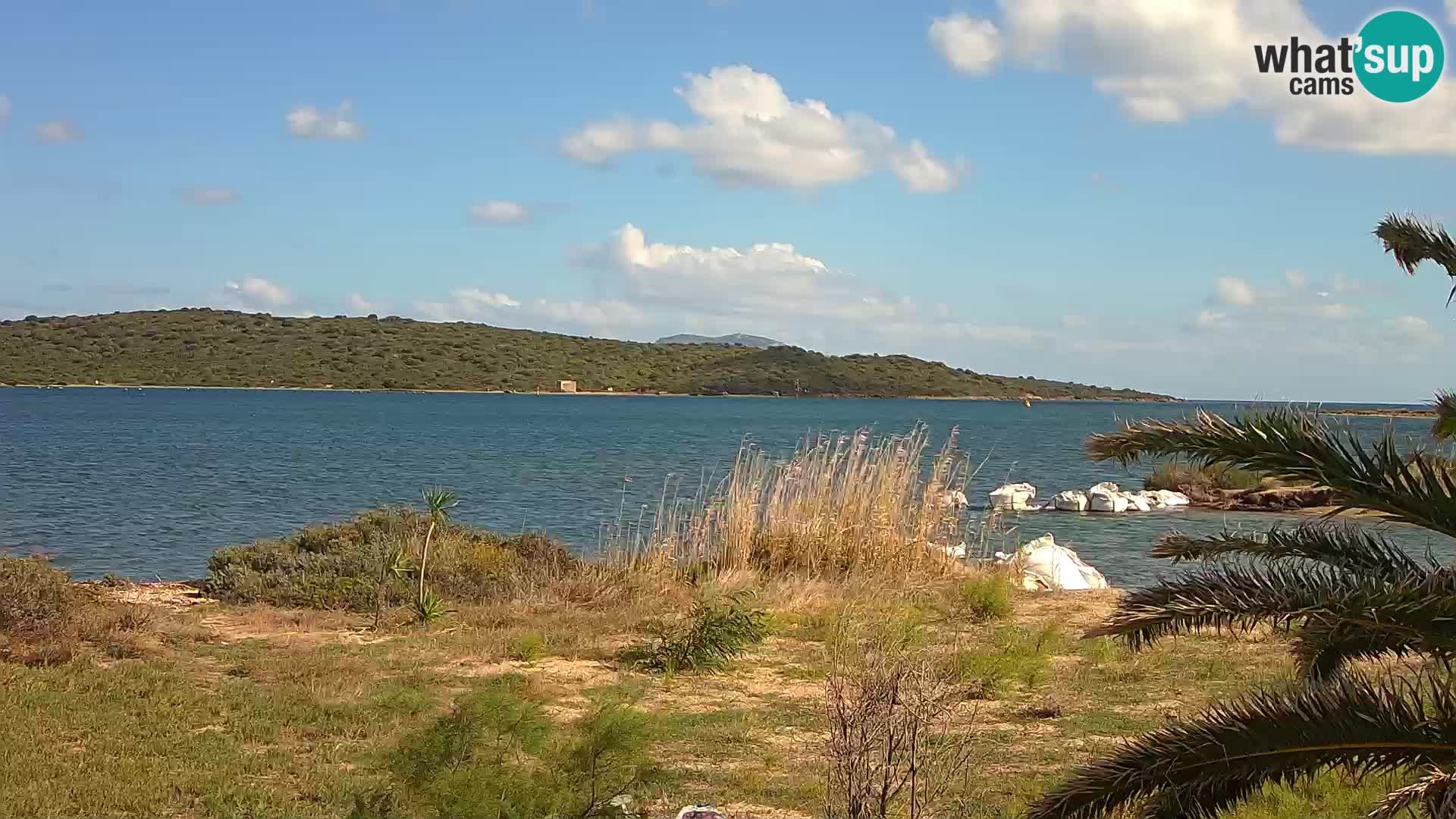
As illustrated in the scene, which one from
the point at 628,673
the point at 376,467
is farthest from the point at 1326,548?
the point at 376,467

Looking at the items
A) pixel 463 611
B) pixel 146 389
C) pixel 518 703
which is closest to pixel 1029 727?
pixel 518 703

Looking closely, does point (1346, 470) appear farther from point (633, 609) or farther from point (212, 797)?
point (633, 609)

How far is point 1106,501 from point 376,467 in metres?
22.1

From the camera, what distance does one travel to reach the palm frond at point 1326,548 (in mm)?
4832

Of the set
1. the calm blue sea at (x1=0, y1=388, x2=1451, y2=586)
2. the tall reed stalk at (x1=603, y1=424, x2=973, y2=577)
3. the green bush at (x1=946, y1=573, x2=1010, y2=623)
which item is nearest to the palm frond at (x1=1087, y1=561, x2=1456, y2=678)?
the calm blue sea at (x1=0, y1=388, x2=1451, y2=586)

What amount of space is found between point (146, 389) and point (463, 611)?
99.3 meters

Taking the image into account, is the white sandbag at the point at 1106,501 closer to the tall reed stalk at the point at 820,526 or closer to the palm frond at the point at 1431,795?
the tall reed stalk at the point at 820,526

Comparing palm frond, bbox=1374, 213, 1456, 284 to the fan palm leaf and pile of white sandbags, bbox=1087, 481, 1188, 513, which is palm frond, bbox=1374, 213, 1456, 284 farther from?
pile of white sandbags, bbox=1087, 481, 1188, 513

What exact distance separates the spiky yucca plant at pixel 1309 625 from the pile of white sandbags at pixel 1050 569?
405 inches

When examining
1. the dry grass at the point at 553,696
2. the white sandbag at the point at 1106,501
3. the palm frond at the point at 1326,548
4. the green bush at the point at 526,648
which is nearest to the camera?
the palm frond at the point at 1326,548

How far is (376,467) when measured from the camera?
129 ft

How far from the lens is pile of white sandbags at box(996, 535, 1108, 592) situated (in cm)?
1533

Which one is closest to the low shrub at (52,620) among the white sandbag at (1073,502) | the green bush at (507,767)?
the green bush at (507,767)

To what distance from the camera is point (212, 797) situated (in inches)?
247
